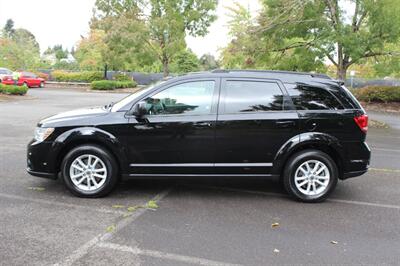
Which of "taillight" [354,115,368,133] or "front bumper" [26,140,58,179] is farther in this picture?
"taillight" [354,115,368,133]

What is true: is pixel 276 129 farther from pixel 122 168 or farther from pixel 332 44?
pixel 332 44

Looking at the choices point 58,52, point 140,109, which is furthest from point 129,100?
point 58,52

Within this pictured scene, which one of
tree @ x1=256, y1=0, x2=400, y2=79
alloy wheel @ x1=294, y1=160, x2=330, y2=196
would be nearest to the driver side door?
alloy wheel @ x1=294, y1=160, x2=330, y2=196

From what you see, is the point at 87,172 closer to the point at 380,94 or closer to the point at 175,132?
the point at 175,132

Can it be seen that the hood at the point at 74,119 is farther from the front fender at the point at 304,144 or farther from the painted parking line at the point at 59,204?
the front fender at the point at 304,144

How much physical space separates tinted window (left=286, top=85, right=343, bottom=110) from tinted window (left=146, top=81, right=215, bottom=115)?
1.11 meters

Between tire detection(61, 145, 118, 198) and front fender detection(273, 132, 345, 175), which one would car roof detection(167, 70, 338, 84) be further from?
tire detection(61, 145, 118, 198)

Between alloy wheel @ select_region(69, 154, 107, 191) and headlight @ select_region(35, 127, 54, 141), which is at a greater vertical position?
headlight @ select_region(35, 127, 54, 141)

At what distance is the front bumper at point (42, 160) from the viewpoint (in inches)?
215

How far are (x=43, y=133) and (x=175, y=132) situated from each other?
174 cm

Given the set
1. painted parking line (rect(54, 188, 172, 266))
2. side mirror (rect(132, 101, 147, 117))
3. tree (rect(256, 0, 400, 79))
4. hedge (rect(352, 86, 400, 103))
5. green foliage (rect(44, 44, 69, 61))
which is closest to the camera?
painted parking line (rect(54, 188, 172, 266))

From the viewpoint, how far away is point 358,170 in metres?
5.68

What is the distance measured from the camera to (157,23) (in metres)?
29.6

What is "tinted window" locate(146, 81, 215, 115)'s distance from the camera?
216 inches
